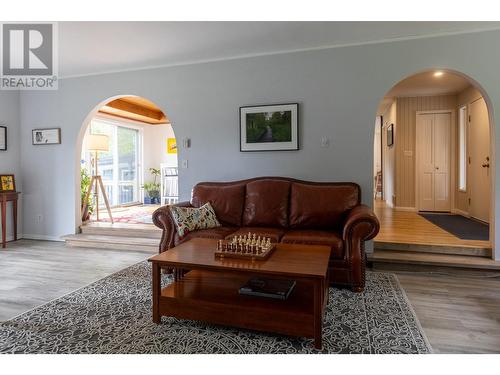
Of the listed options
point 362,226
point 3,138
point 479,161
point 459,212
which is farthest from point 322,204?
point 3,138

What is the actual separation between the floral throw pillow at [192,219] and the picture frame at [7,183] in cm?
316

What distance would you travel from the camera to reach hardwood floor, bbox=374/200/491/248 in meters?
3.77

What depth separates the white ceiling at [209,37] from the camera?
3279 mm

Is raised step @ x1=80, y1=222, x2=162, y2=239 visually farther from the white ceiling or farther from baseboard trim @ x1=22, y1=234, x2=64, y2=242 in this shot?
the white ceiling

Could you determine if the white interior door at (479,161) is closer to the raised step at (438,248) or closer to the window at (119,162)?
the raised step at (438,248)

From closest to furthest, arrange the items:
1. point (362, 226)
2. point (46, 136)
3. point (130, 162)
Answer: point (362, 226), point (46, 136), point (130, 162)

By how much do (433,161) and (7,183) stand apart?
7.55 m

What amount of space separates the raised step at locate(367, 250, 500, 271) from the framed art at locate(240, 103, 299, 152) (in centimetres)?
160

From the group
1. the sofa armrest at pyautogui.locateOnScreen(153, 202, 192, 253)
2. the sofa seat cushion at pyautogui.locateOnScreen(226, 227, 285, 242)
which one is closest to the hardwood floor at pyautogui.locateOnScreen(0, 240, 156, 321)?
the sofa armrest at pyautogui.locateOnScreen(153, 202, 192, 253)

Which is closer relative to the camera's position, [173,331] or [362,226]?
[173,331]

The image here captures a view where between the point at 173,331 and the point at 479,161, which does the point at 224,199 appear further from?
the point at 479,161

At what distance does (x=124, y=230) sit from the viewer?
Answer: 15.7 feet

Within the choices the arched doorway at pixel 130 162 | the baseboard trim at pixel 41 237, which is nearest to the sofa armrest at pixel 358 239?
the arched doorway at pixel 130 162

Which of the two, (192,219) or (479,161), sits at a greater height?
(479,161)
